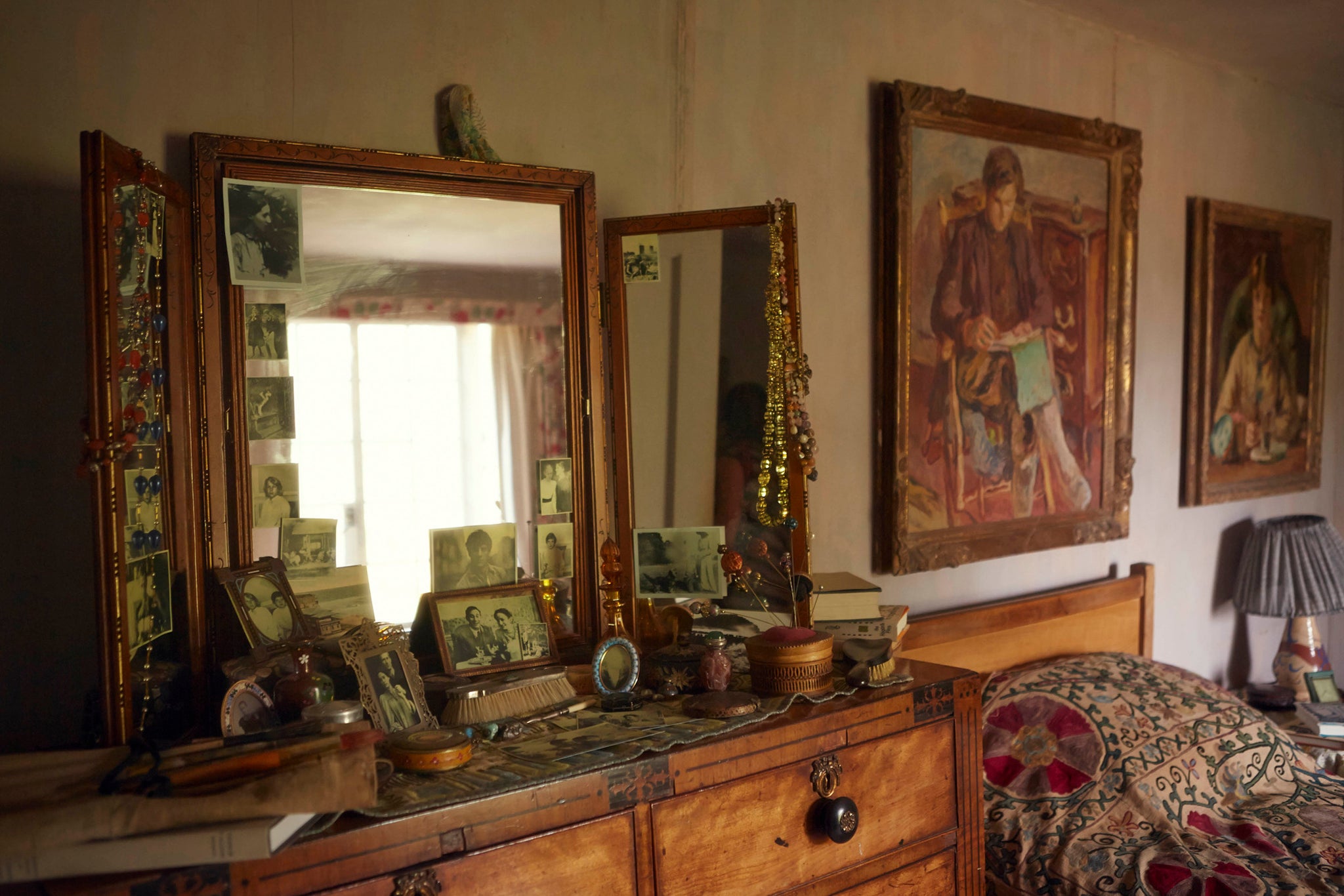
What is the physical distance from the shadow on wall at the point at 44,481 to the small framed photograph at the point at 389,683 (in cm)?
45

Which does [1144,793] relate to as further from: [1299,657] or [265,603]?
[265,603]

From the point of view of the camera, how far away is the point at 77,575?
1668mm

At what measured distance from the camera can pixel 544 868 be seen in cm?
145

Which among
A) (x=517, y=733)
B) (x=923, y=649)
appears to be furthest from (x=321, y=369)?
(x=923, y=649)

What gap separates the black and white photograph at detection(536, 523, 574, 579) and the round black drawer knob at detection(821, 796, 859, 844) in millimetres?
703

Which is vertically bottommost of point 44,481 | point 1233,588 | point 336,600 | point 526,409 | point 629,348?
point 1233,588

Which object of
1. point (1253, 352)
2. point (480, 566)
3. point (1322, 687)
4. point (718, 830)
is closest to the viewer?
point (718, 830)

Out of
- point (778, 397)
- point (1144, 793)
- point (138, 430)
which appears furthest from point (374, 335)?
point (1144, 793)

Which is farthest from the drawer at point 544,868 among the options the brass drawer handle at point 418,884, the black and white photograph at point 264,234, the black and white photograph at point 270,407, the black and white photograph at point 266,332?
the black and white photograph at point 264,234

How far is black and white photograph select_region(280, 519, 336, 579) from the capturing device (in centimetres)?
178

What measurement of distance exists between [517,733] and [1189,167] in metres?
3.33

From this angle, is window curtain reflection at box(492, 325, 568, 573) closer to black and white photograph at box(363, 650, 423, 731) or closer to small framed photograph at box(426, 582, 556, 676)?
small framed photograph at box(426, 582, 556, 676)

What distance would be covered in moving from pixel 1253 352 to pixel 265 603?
12.4 ft

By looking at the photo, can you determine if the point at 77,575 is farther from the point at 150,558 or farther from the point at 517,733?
the point at 517,733
